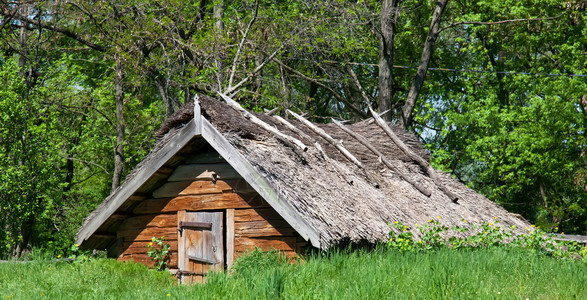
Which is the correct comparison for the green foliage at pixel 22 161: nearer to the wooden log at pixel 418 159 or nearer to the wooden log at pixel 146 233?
the wooden log at pixel 146 233

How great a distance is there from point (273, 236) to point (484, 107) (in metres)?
16.8

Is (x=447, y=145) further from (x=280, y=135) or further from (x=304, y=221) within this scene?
(x=304, y=221)

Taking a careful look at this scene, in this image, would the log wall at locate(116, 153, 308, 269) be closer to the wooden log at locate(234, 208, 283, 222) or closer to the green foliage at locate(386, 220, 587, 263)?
the wooden log at locate(234, 208, 283, 222)

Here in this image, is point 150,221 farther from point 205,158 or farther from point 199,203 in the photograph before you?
point 205,158

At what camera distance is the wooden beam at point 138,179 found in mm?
10164

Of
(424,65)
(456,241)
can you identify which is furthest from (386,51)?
(456,241)

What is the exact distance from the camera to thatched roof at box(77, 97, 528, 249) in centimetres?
926

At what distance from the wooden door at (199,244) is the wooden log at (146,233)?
25 cm

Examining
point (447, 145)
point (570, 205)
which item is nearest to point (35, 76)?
point (447, 145)

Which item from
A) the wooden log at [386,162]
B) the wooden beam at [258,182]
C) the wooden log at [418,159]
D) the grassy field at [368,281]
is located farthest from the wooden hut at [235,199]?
the wooden log at [418,159]

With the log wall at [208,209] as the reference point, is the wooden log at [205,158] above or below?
above

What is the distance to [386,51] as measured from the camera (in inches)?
848

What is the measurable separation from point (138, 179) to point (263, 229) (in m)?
2.21

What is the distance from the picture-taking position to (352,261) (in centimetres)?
828
